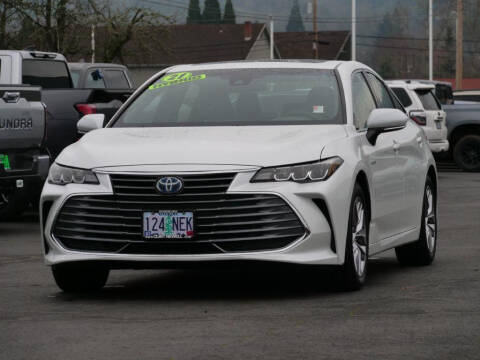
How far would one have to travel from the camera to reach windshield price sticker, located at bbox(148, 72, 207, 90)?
32.8ft

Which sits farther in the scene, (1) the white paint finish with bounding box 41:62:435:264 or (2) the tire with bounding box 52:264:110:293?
(2) the tire with bounding box 52:264:110:293

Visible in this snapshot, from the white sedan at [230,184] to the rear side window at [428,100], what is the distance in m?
18.2

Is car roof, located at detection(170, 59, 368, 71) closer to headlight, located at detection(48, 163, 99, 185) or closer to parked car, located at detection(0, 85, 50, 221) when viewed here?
headlight, located at detection(48, 163, 99, 185)

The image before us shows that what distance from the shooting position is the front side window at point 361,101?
9562mm

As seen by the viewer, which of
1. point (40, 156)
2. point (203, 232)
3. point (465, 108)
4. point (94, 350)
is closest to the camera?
point (94, 350)

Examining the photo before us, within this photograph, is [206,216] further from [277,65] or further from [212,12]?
[212,12]

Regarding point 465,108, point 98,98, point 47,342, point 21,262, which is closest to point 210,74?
point 21,262

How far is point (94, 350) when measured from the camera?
21.6ft

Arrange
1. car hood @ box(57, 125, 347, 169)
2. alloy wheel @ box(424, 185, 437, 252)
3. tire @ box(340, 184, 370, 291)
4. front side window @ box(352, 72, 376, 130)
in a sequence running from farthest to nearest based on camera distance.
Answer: alloy wheel @ box(424, 185, 437, 252) < front side window @ box(352, 72, 376, 130) < tire @ box(340, 184, 370, 291) < car hood @ box(57, 125, 347, 169)

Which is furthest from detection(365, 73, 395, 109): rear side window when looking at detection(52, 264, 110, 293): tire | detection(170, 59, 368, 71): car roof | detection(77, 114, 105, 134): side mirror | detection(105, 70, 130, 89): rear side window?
detection(105, 70, 130, 89): rear side window

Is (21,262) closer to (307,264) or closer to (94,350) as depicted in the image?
(307,264)

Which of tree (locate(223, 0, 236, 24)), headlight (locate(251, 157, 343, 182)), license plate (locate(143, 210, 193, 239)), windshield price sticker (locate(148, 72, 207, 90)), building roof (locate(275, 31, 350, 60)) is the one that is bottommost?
building roof (locate(275, 31, 350, 60))

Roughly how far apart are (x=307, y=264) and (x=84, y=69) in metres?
15.5

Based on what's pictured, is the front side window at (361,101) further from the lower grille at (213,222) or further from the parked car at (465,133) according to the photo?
the parked car at (465,133)
